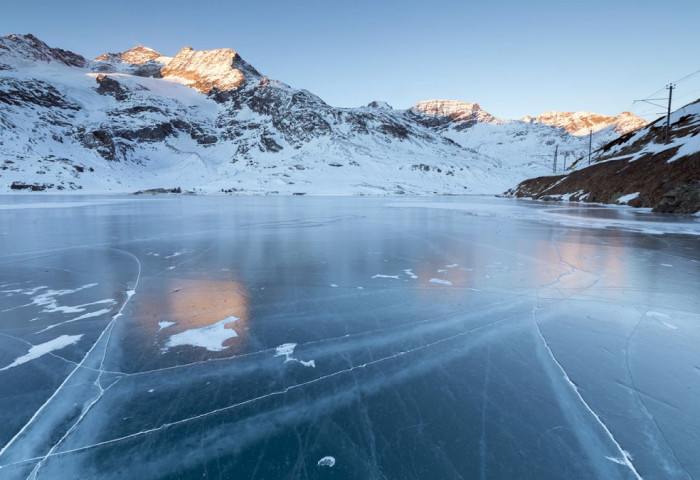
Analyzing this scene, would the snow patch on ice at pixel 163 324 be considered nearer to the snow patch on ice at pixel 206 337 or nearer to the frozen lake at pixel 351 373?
the frozen lake at pixel 351 373

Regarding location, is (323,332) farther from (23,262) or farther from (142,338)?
(23,262)

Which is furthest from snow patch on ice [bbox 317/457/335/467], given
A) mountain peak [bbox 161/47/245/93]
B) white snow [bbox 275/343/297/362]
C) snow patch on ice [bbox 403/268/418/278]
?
mountain peak [bbox 161/47/245/93]

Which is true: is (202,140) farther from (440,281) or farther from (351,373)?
(351,373)

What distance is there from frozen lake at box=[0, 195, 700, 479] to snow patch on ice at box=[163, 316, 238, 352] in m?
0.03

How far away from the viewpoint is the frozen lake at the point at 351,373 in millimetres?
2230

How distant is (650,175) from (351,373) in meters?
31.5

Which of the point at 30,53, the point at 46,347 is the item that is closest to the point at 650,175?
the point at 46,347

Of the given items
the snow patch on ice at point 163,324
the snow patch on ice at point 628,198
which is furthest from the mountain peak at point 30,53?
the snow patch on ice at point 628,198

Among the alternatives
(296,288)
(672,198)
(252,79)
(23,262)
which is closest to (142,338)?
(296,288)

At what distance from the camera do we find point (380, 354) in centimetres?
358

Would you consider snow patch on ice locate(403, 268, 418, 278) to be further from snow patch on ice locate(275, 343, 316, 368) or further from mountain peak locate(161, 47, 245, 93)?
mountain peak locate(161, 47, 245, 93)

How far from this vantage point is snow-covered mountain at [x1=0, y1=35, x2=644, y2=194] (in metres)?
84.1

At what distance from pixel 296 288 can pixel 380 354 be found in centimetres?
260

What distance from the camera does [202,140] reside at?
12206 cm
